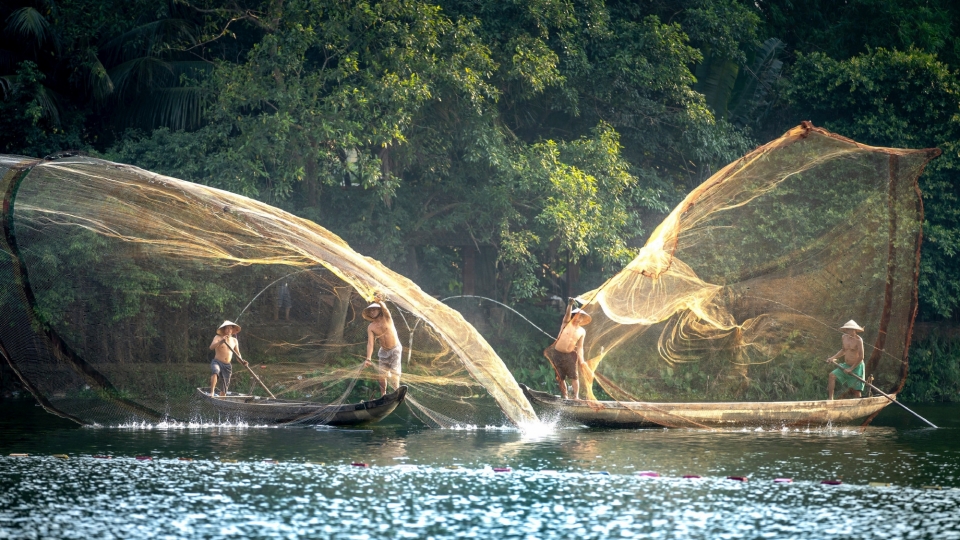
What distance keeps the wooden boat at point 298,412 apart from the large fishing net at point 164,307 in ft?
0.47

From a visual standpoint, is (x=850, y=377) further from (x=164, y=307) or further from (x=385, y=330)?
(x=164, y=307)

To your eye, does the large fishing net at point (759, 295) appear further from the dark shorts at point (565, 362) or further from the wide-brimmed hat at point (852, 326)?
the wide-brimmed hat at point (852, 326)

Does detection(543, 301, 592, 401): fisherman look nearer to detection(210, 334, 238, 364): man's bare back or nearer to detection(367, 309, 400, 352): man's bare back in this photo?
detection(367, 309, 400, 352): man's bare back

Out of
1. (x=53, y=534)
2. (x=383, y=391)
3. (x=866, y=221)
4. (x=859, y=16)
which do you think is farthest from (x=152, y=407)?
(x=859, y=16)

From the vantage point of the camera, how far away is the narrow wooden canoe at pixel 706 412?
47.8 ft

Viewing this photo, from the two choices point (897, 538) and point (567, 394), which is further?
point (567, 394)

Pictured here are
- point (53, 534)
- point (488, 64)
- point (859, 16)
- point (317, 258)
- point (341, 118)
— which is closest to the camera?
point (53, 534)

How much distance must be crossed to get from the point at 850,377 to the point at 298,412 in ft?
24.8

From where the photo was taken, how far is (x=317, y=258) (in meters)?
13.3

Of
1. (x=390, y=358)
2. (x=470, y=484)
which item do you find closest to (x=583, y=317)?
(x=390, y=358)

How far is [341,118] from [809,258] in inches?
319

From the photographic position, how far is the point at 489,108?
21625 mm

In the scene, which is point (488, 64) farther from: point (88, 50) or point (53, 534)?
point (53, 534)

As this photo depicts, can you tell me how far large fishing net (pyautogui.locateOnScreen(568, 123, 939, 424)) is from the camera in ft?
47.9
